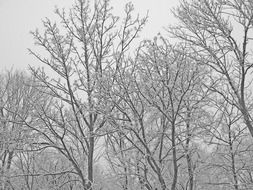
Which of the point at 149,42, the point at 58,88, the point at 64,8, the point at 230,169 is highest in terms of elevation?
the point at 64,8

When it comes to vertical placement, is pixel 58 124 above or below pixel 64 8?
below

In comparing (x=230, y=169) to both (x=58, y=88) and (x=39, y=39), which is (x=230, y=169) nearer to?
(x=58, y=88)

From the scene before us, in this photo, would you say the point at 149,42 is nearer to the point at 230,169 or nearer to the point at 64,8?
the point at 64,8

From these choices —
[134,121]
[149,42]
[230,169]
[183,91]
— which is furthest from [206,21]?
[230,169]

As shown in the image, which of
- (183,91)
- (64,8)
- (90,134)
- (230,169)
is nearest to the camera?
(183,91)

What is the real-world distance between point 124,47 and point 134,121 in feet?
6.03

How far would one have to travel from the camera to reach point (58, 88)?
518cm

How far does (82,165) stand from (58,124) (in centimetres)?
108

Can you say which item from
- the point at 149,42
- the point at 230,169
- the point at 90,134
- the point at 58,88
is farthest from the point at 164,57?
the point at 230,169

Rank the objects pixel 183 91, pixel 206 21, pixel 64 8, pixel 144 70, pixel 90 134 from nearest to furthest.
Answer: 1. pixel 183 91
2. pixel 144 70
3. pixel 90 134
4. pixel 206 21
5. pixel 64 8

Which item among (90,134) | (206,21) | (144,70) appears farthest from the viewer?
(206,21)

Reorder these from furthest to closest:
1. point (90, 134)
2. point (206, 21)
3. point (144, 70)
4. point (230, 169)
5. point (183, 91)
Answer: point (230, 169), point (206, 21), point (90, 134), point (144, 70), point (183, 91)

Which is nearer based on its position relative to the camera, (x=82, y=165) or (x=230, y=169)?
(x=82, y=165)

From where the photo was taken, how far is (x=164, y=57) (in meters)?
4.27
